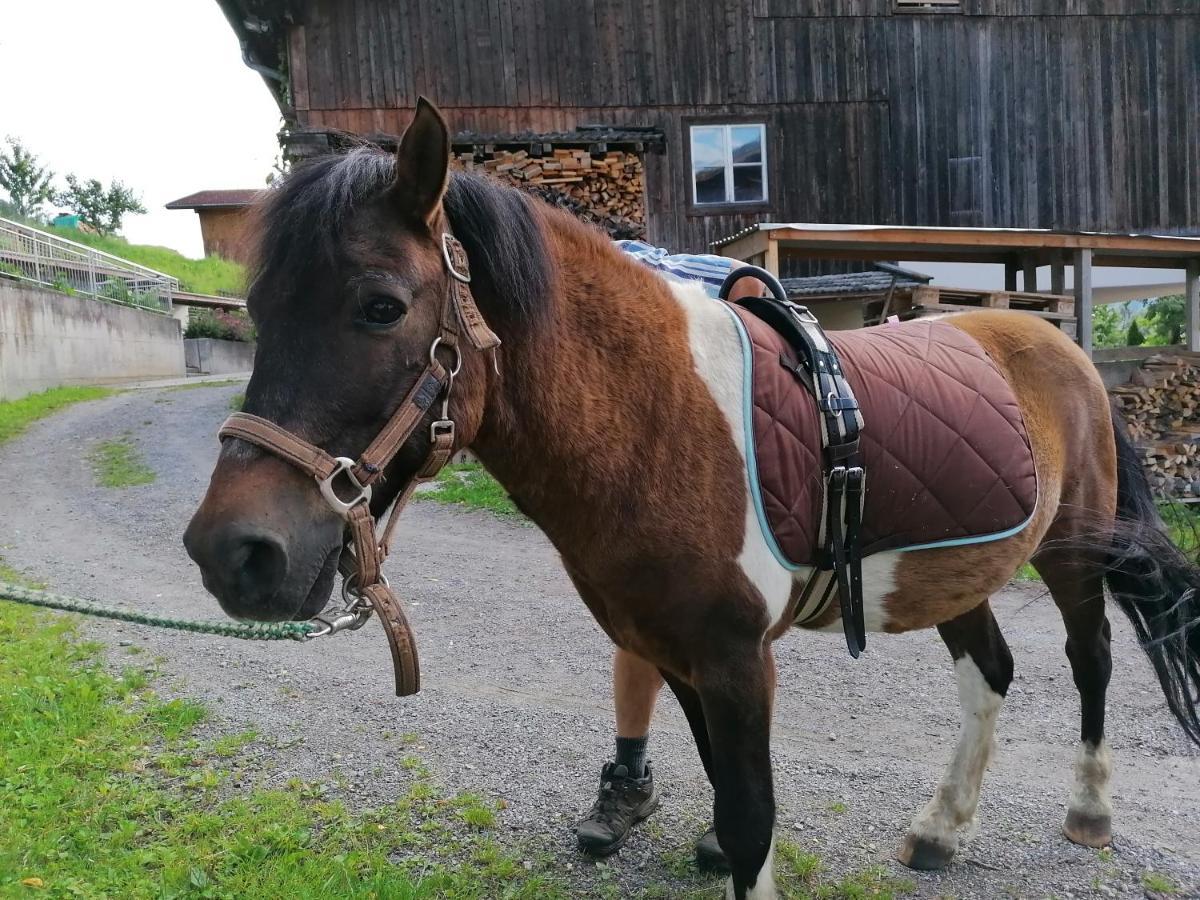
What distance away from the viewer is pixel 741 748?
2.01 metres

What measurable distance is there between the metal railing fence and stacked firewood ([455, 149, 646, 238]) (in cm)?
1321

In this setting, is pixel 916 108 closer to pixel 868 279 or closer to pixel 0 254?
pixel 868 279

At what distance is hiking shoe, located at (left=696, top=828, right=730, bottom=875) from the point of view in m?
2.69

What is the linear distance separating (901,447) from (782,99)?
1110 cm

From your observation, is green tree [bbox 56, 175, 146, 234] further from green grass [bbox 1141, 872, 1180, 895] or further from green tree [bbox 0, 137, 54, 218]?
green grass [bbox 1141, 872, 1180, 895]

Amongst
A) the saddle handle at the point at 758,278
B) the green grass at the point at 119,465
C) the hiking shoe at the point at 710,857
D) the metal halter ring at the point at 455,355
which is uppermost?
the saddle handle at the point at 758,278

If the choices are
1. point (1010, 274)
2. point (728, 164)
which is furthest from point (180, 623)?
point (1010, 274)

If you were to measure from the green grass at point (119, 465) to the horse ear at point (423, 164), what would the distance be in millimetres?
9814

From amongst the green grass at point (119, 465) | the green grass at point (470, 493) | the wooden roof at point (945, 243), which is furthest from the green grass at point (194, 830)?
the wooden roof at point (945, 243)

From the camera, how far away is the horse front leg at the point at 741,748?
1.99 m

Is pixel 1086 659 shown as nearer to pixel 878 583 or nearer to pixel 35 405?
pixel 878 583

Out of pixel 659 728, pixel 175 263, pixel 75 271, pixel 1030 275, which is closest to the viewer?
pixel 659 728

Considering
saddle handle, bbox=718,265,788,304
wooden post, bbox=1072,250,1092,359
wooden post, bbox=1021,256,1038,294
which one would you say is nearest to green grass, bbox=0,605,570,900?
saddle handle, bbox=718,265,788,304

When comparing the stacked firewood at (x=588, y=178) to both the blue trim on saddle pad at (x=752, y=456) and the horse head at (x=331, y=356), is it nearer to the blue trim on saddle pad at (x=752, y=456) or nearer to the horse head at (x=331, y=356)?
the blue trim on saddle pad at (x=752, y=456)
